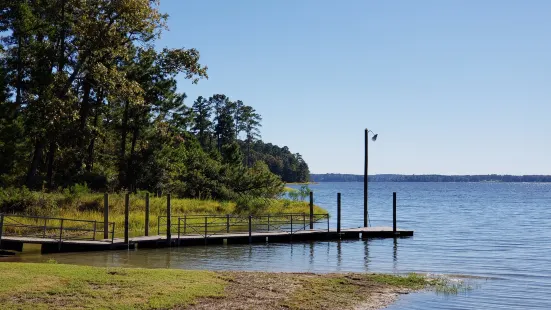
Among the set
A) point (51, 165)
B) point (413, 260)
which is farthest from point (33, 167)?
point (413, 260)

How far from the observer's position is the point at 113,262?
23469 millimetres

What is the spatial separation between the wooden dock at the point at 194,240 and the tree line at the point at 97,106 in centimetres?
1287

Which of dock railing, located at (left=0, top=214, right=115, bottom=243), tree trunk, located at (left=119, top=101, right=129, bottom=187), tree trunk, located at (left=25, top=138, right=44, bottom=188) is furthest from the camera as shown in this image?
tree trunk, located at (left=119, top=101, right=129, bottom=187)

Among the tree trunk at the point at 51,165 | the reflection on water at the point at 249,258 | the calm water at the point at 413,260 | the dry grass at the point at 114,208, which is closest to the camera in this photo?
the calm water at the point at 413,260

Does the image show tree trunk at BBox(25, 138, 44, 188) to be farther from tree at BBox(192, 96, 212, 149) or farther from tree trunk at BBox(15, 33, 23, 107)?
tree at BBox(192, 96, 212, 149)

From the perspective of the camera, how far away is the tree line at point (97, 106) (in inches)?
1516

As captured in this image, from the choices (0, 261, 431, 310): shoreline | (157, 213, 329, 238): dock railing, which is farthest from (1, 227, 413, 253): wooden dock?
(0, 261, 431, 310): shoreline

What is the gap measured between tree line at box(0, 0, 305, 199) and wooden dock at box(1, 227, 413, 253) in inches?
507

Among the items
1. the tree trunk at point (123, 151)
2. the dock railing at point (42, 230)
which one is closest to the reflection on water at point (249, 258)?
the dock railing at point (42, 230)

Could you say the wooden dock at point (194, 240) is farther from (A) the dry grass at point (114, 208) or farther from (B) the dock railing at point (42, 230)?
(A) the dry grass at point (114, 208)

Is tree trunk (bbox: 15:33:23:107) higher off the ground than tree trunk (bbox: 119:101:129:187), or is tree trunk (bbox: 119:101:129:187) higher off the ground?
tree trunk (bbox: 15:33:23:107)

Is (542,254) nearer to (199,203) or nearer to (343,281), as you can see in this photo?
(343,281)

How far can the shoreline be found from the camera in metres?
13.7

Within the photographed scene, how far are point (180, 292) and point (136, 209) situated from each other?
83.2ft
